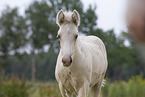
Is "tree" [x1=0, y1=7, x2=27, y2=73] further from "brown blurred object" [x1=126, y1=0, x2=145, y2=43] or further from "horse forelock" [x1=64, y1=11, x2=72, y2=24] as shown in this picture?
"brown blurred object" [x1=126, y1=0, x2=145, y2=43]

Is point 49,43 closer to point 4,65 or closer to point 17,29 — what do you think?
point 17,29

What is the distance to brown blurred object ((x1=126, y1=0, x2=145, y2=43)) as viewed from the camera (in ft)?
1.09

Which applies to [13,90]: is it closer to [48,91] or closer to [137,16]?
[48,91]

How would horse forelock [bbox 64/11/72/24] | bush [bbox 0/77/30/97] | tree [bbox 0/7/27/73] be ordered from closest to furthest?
horse forelock [bbox 64/11/72/24]
bush [bbox 0/77/30/97]
tree [bbox 0/7/27/73]

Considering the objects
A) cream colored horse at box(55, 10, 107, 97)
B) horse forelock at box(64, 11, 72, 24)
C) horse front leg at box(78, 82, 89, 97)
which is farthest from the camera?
horse front leg at box(78, 82, 89, 97)

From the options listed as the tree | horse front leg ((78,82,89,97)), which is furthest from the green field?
the tree

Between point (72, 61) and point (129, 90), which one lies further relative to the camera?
point (129, 90)

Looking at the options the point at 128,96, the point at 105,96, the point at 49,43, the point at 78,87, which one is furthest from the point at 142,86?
the point at 49,43

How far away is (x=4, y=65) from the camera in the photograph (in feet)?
90.7

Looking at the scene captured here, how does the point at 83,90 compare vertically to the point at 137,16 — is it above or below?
below

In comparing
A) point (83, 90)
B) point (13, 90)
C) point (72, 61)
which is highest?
point (72, 61)

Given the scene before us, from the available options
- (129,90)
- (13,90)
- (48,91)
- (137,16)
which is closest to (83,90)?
(137,16)

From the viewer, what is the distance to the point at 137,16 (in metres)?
0.34

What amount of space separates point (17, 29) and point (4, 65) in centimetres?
529
